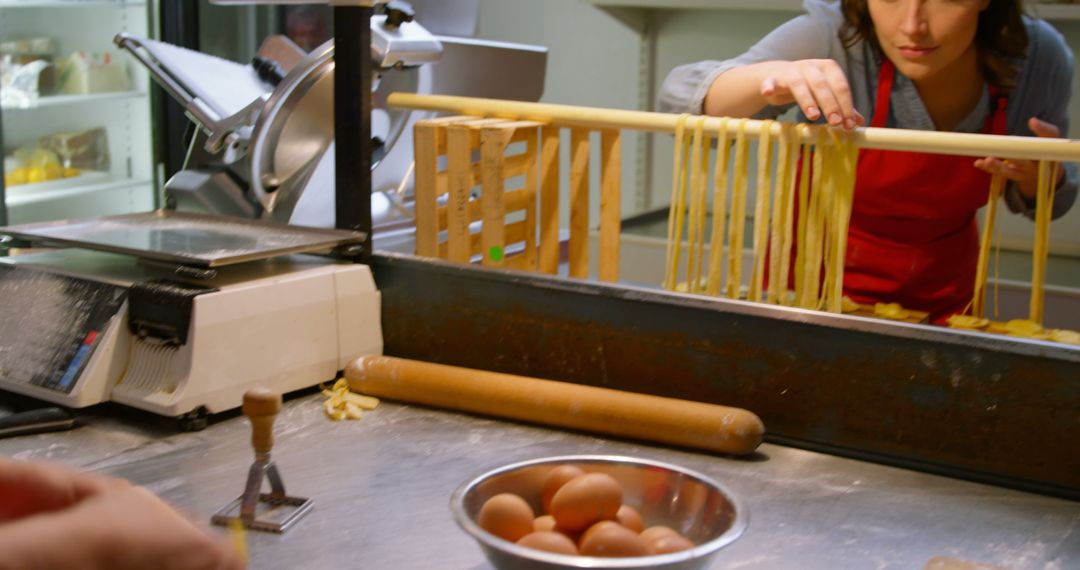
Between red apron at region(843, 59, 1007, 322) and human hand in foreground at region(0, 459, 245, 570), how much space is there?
1.48 m

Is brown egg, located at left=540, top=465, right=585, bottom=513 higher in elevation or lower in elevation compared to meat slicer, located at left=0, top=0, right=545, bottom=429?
lower

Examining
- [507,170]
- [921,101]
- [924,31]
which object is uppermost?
[924,31]

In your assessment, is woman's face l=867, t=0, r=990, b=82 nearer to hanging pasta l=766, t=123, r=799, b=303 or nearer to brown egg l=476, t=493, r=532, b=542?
hanging pasta l=766, t=123, r=799, b=303

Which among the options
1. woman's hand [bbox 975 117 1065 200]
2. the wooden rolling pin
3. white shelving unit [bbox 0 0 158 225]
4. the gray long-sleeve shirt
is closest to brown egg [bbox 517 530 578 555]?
the wooden rolling pin

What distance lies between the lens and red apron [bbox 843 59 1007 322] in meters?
1.90

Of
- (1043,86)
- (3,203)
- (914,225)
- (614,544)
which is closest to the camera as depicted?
(614,544)

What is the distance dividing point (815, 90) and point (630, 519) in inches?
26.3

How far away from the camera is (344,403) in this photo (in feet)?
5.17

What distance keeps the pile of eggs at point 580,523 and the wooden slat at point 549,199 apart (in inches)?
29.4

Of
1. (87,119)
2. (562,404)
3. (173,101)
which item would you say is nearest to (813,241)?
(562,404)

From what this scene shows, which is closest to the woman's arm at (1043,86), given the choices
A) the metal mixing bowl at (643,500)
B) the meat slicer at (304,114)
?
the meat slicer at (304,114)

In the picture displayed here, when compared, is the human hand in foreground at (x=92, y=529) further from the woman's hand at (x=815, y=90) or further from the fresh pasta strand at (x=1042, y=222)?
the fresh pasta strand at (x=1042, y=222)

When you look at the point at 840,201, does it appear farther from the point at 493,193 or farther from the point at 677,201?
the point at 493,193

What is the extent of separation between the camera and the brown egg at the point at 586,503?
3.36 ft
